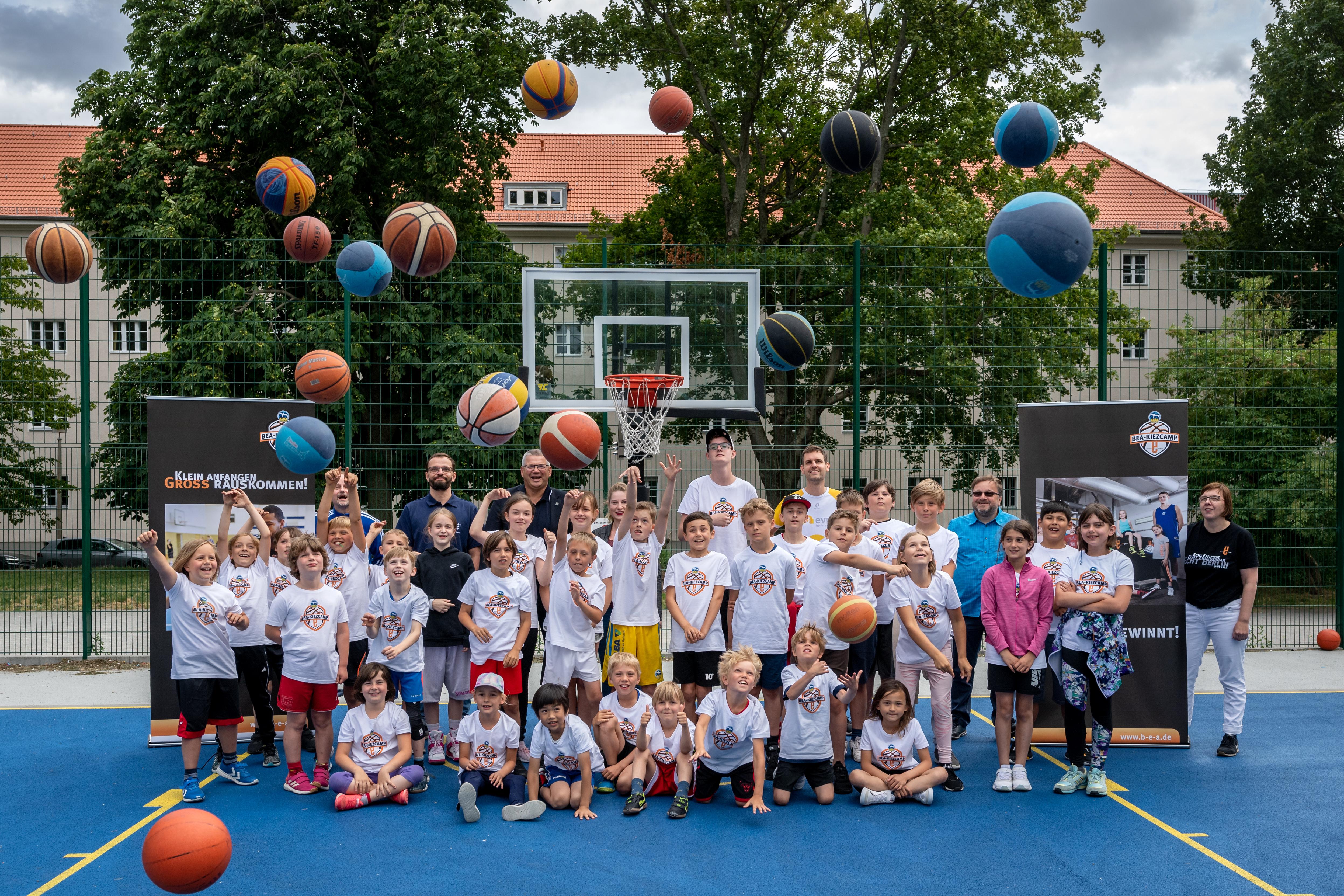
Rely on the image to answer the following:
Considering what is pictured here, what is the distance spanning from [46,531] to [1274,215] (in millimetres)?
22868

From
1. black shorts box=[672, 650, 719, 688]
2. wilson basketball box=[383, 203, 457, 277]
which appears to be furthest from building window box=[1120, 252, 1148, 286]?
wilson basketball box=[383, 203, 457, 277]

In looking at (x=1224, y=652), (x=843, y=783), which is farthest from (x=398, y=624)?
(x=1224, y=652)

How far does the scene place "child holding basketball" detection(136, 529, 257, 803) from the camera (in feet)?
19.0

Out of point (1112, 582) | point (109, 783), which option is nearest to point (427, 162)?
→ point (109, 783)

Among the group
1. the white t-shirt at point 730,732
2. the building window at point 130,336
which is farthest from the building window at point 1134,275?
the building window at point 130,336

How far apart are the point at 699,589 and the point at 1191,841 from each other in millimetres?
2948

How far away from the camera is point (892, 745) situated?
18.4ft

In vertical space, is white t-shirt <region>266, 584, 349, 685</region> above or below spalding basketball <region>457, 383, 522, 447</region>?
below

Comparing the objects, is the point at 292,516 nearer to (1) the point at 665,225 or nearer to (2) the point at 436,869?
(2) the point at 436,869

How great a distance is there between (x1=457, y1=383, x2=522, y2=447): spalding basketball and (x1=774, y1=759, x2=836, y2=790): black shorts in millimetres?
2926

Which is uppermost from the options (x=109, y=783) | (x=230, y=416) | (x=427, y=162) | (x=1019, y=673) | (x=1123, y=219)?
(x=1123, y=219)

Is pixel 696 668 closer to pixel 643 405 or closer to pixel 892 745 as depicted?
pixel 892 745

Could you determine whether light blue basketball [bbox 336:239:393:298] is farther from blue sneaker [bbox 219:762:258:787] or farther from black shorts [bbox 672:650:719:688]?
black shorts [bbox 672:650:719:688]

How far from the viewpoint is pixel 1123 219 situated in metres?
26.1
